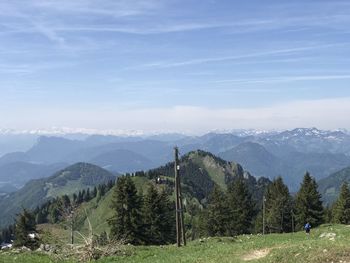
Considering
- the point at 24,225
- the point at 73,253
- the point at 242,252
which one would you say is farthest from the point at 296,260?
the point at 24,225

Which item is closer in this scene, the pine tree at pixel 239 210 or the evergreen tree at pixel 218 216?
the evergreen tree at pixel 218 216

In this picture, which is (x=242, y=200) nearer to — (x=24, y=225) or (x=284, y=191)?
(x=284, y=191)

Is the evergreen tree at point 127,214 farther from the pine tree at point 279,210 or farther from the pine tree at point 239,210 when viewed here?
the pine tree at point 279,210

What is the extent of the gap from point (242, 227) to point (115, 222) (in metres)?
31.7

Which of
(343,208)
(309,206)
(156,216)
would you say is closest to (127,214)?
(156,216)

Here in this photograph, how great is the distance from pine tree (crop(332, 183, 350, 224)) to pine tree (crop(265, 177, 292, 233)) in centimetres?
966

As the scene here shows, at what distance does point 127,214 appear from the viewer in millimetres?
74562

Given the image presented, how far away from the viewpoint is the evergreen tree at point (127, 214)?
7400 cm

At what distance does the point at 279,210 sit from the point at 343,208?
12905mm

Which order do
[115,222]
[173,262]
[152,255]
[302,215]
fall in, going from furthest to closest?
[302,215] → [115,222] → [152,255] → [173,262]

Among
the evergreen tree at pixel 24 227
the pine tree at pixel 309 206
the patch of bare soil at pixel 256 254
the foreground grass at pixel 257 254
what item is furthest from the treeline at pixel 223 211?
the patch of bare soil at pixel 256 254

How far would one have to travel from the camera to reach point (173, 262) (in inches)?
1105

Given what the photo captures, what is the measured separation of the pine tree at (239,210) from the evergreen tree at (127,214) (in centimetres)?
2548

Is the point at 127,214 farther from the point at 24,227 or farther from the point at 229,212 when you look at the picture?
the point at 229,212
